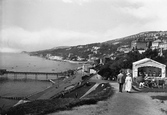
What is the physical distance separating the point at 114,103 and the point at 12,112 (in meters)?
5.03

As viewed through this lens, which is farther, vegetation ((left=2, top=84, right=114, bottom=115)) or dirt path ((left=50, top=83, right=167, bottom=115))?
dirt path ((left=50, top=83, right=167, bottom=115))

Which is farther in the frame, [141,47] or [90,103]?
[141,47]

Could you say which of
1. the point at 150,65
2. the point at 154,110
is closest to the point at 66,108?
the point at 154,110

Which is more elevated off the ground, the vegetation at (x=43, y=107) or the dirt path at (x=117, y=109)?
the vegetation at (x=43, y=107)

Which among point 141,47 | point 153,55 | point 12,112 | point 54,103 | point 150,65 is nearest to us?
point 12,112

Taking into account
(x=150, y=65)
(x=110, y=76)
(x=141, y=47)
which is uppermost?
(x=141, y=47)

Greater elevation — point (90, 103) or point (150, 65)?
point (150, 65)

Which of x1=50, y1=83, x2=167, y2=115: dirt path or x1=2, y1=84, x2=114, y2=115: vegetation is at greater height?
x1=2, y1=84, x2=114, y2=115: vegetation

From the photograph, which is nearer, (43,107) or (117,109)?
(43,107)

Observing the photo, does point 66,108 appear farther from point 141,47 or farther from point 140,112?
point 141,47

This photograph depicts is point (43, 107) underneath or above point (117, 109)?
above

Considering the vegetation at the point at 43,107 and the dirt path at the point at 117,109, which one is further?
the dirt path at the point at 117,109

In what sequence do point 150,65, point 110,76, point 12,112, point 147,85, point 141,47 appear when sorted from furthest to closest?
point 141,47
point 110,76
point 150,65
point 147,85
point 12,112

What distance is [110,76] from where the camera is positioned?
118 feet
